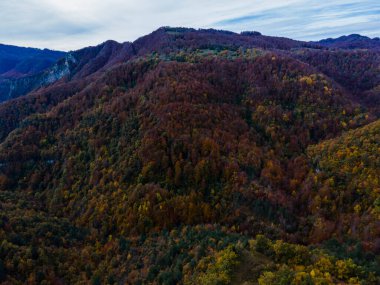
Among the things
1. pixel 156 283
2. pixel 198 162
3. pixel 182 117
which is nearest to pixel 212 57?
pixel 182 117

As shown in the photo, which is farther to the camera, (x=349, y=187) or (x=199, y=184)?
(x=199, y=184)

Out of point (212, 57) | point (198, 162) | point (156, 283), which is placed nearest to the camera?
point (156, 283)

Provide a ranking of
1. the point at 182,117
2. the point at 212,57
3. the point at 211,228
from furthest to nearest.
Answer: the point at 212,57
the point at 182,117
the point at 211,228

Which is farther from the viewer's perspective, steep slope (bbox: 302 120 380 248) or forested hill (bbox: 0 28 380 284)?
steep slope (bbox: 302 120 380 248)

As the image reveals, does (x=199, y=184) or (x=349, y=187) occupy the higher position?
(x=199, y=184)

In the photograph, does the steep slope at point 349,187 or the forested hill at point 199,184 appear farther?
the steep slope at point 349,187

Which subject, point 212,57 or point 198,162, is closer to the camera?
point 198,162

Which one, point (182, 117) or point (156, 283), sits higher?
point (182, 117)

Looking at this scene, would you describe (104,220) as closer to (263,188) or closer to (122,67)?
(263,188)
